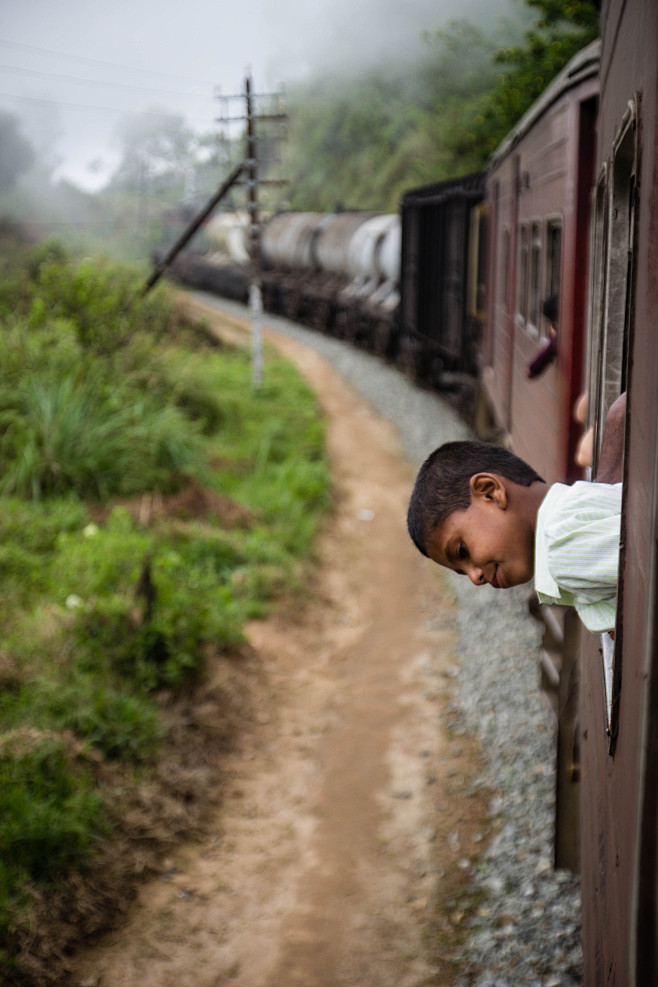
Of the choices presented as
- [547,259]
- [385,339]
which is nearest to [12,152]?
[385,339]

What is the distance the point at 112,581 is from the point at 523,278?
3.78 meters

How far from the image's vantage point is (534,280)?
21.6 ft

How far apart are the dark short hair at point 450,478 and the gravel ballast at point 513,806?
2.50 metres

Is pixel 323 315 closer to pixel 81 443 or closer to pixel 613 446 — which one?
pixel 81 443

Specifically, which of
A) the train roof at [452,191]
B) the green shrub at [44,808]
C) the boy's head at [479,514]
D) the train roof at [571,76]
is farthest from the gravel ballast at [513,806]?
the train roof at [452,191]

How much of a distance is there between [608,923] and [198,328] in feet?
61.6

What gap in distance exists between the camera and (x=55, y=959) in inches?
157

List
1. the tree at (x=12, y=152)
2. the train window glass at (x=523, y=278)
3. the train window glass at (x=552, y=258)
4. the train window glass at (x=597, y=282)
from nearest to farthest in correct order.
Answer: the train window glass at (x=597, y=282) < the train window glass at (x=552, y=258) < the train window glass at (x=523, y=278) < the tree at (x=12, y=152)

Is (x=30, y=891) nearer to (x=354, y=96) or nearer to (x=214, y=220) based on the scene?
(x=214, y=220)

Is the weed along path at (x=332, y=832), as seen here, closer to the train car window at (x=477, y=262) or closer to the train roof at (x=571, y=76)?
the train roof at (x=571, y=76)

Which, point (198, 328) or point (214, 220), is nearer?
point (198, 328)

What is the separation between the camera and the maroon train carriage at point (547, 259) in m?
4.72

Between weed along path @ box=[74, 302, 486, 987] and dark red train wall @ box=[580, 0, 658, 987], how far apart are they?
85.4 inches

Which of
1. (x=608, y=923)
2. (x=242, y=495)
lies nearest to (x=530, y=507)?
(x=608, y=923)
